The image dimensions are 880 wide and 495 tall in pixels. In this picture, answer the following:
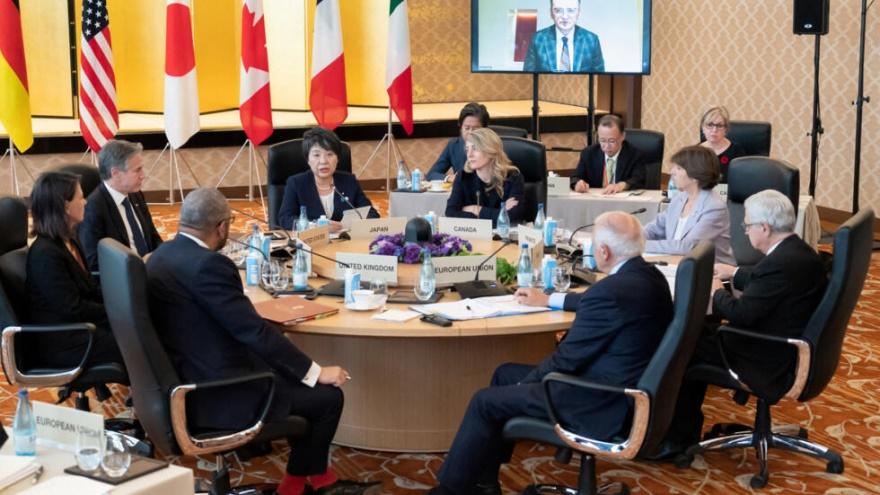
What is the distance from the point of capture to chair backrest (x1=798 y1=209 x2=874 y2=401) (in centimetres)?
435

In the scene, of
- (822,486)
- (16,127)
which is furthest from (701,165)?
(16,127)

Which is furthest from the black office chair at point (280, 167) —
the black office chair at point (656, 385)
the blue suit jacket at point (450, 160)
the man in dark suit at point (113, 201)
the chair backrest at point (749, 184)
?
the black office chair at point (656, 385)

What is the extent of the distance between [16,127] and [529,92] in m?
6.76

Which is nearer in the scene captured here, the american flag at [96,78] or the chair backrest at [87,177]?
the chair backrest at [87,177]

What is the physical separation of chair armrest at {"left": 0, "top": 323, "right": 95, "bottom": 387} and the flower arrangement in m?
1.32

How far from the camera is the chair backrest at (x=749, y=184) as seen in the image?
600 centimetres

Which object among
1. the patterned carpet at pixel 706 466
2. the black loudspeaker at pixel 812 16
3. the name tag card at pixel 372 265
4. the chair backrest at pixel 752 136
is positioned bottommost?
the patterned carpet at pixel 706 466

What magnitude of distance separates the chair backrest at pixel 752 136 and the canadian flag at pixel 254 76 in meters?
4.42

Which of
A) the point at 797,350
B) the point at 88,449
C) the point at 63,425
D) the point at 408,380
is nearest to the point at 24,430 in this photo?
the point at 63,425

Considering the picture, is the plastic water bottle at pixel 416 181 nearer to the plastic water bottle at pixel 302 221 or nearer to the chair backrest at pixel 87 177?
the plastic water bottle at pixel 302 221

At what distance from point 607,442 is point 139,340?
1.54 meters

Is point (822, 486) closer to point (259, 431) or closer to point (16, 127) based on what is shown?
point (259, 431)

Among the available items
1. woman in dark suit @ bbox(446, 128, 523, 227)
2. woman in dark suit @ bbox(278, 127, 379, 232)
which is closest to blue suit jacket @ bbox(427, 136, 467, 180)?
woman in dark suit @ bbox(446, 128, 523, 227)

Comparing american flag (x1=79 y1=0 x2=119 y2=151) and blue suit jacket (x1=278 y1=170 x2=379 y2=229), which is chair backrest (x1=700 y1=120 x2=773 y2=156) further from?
american flag (x1=79 y1=0 x2=119 y2=151)
